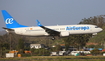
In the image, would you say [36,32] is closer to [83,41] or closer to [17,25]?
[17,25]

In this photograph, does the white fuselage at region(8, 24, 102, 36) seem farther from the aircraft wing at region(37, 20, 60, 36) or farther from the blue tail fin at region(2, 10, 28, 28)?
the blue tail fin at region(2, 10, 28, 28)

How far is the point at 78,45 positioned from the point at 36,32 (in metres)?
42.0

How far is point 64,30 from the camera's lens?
50.7 metres

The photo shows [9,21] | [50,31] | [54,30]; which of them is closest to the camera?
[54,30]

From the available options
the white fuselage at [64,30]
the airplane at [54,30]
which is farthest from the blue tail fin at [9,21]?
the white fuselage at [64,30]

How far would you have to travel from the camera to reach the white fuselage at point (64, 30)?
164ft

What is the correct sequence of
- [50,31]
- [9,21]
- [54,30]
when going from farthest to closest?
1. [9,21]
2. [50,31]
3. [54,30]

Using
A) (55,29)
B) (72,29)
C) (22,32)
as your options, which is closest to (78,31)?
(72,29)

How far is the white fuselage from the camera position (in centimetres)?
4999

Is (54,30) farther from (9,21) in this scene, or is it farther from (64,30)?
(9,21)

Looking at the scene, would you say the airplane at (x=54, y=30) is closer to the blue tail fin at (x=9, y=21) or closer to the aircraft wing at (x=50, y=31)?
the aircraft wing at (x=50, y=31)

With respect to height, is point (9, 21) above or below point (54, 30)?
above

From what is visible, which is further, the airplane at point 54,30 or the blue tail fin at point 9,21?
the blue tail fin at point 9,21

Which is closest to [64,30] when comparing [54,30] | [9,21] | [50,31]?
[54,30]
